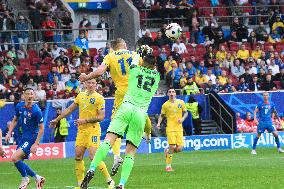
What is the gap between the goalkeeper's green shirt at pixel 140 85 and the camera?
16.3 metres

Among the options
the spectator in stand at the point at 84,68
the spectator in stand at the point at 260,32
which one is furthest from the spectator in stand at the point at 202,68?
the spectator in stand at the point at 260,32

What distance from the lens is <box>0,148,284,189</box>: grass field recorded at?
19938 mm

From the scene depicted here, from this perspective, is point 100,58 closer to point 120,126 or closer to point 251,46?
point 251,46

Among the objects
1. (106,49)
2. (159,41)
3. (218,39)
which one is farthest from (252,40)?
(106,49)

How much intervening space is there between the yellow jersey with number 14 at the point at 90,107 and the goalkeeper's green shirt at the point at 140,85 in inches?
153

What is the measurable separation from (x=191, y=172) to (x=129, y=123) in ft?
26.1

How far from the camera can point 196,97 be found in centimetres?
3881

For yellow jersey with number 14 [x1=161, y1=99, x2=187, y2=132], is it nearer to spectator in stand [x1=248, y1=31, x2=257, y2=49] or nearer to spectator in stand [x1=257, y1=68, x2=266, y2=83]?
spectator in stand [x1=257, y1=68, x2=266, y2=83]

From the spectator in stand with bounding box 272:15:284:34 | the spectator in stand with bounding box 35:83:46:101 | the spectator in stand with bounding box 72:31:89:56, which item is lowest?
the spectator in stand with bounding box 35:83:46:101

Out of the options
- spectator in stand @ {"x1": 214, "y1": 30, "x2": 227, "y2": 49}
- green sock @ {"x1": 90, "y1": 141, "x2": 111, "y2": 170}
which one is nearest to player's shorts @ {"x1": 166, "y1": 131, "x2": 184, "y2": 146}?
green sock @ {"x1": 90, "y1": 141, "x2": 111, "y2": 170}

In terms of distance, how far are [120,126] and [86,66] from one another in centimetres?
2172

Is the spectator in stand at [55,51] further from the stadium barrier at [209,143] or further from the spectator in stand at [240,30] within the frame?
the spectator in stand at [240,30]

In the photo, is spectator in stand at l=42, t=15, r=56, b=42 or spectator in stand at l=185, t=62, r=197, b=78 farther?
spectator in stand at l=42, t=15, r=56, b=42

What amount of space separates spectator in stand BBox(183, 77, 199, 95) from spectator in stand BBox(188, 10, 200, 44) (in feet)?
18.7
